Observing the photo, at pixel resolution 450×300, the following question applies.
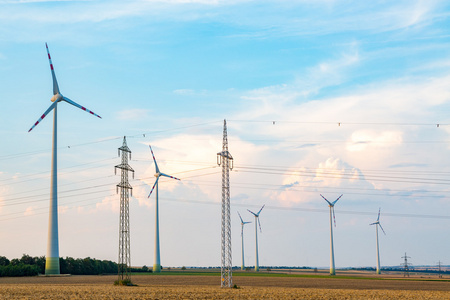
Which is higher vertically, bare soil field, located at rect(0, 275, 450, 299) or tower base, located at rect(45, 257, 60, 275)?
tower base, located at rect(45, 257, 60, 275)

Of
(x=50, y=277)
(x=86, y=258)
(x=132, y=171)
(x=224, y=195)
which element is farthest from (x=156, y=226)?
(x=224, y=195)

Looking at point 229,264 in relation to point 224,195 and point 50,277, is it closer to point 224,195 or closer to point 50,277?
point 224,195

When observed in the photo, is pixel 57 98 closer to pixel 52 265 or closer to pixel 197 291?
pixel 52 265

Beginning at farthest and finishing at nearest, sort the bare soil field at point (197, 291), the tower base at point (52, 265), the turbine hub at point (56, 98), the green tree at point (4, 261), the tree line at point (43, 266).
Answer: the green tree at point (4, 261), the tree line at point (43, 266), the turbine hub at point (56, 98), the tower base at point (52, 265), the bare soil field at point (197, 291)

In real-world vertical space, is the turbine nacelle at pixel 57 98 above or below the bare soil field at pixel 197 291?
above

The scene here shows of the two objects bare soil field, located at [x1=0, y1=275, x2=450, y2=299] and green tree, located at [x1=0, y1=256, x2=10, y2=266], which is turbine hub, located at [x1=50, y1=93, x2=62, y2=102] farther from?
green tree, located at [x1=0, y1=256, x2=10, y2=266]

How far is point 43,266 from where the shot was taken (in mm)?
165375

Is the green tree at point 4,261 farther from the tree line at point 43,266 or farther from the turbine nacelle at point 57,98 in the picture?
the turbine nacelle at point 57,98

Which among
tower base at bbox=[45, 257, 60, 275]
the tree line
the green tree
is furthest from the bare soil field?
the green tree

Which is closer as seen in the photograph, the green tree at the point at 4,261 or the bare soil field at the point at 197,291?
the bare soil field at the point at 197,291

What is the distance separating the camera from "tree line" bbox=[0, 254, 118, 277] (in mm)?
145075

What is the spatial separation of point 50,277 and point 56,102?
4077 centimetres

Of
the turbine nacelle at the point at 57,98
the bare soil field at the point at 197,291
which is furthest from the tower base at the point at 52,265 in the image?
the turbine nacelle at the point at 57,98

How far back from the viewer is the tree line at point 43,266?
14507 cm
